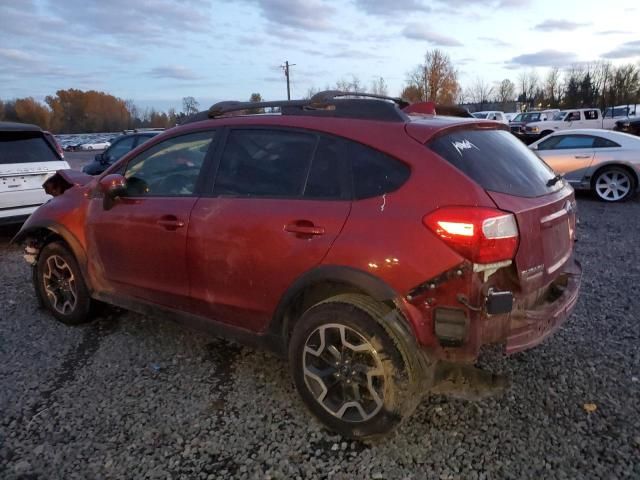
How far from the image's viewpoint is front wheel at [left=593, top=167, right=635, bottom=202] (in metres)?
10.4

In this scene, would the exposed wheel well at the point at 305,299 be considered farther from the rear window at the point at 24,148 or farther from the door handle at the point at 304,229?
the rear window at the point at 24,148

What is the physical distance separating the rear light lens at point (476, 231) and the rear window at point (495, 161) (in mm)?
213

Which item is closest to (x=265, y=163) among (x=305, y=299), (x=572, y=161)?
(x=305, y=299)

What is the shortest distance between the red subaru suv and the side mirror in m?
0.02

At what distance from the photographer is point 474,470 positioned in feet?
8.34

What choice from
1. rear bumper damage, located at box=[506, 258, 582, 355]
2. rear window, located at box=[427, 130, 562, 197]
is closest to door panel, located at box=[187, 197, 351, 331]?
rear window, located at box=[427, 130, 562, 197]

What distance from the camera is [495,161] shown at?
→ 2861 millimetres

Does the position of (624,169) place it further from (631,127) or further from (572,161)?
(631,127)

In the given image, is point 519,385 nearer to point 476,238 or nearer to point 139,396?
point 476,238

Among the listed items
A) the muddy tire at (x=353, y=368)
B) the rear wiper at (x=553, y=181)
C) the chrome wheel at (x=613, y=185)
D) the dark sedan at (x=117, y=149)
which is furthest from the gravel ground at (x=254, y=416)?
the dark sedan at (x=117, y=149)

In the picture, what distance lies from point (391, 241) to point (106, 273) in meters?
2.50

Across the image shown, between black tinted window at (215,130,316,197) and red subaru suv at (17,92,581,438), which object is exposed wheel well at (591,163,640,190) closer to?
red subaru suv at (17,92,581,438)

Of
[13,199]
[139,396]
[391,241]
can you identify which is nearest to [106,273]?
[139,396]

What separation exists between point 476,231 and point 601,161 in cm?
953
